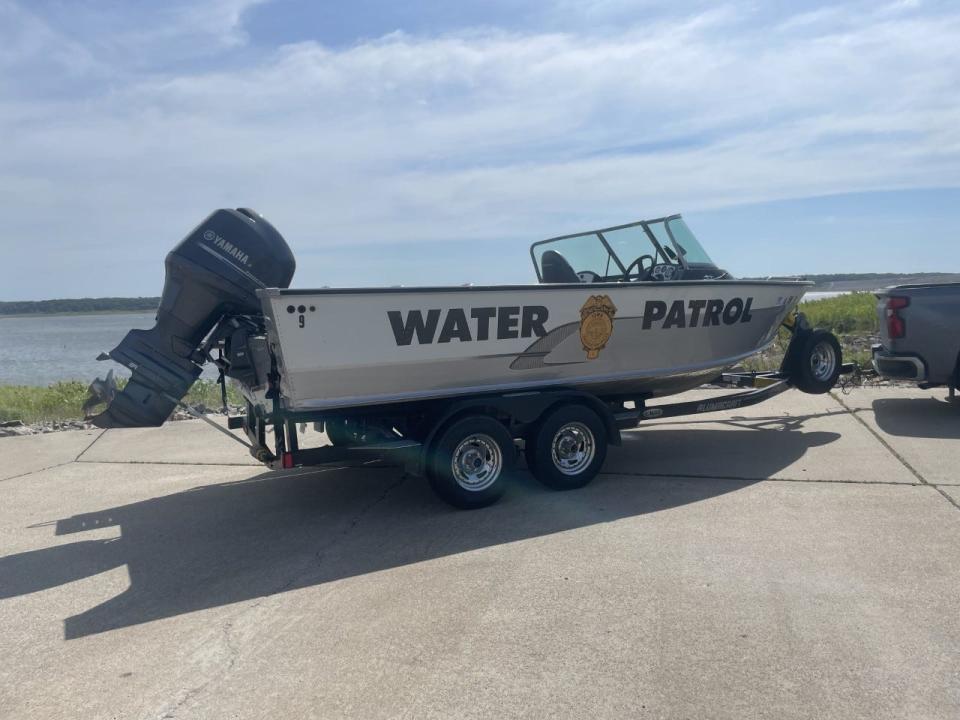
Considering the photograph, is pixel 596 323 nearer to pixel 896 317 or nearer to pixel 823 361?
pixel 823 361

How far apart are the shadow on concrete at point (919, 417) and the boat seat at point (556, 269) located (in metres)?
3.72

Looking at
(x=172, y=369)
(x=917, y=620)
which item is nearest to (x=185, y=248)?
(x=172, y=369)

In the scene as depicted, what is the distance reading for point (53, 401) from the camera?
45.8ft

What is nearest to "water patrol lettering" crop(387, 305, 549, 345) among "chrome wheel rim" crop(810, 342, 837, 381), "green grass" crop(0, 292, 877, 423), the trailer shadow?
the trailer shadow

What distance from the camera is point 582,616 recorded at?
427cm

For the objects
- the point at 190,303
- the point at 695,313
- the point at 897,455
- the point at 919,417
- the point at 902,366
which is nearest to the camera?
the point at 190,303

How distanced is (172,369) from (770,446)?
5.75m

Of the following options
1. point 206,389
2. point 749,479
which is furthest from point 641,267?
point 206,389

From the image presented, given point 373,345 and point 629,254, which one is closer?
point 373,345

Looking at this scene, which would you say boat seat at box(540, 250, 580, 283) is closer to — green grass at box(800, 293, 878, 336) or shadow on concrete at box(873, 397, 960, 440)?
shadow on concrete at box(873, 397, 960, 440)

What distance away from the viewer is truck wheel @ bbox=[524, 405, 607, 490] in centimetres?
676

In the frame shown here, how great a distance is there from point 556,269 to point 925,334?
14.6ft

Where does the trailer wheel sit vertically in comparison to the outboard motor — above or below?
below

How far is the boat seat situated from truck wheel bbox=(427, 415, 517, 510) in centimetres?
262
